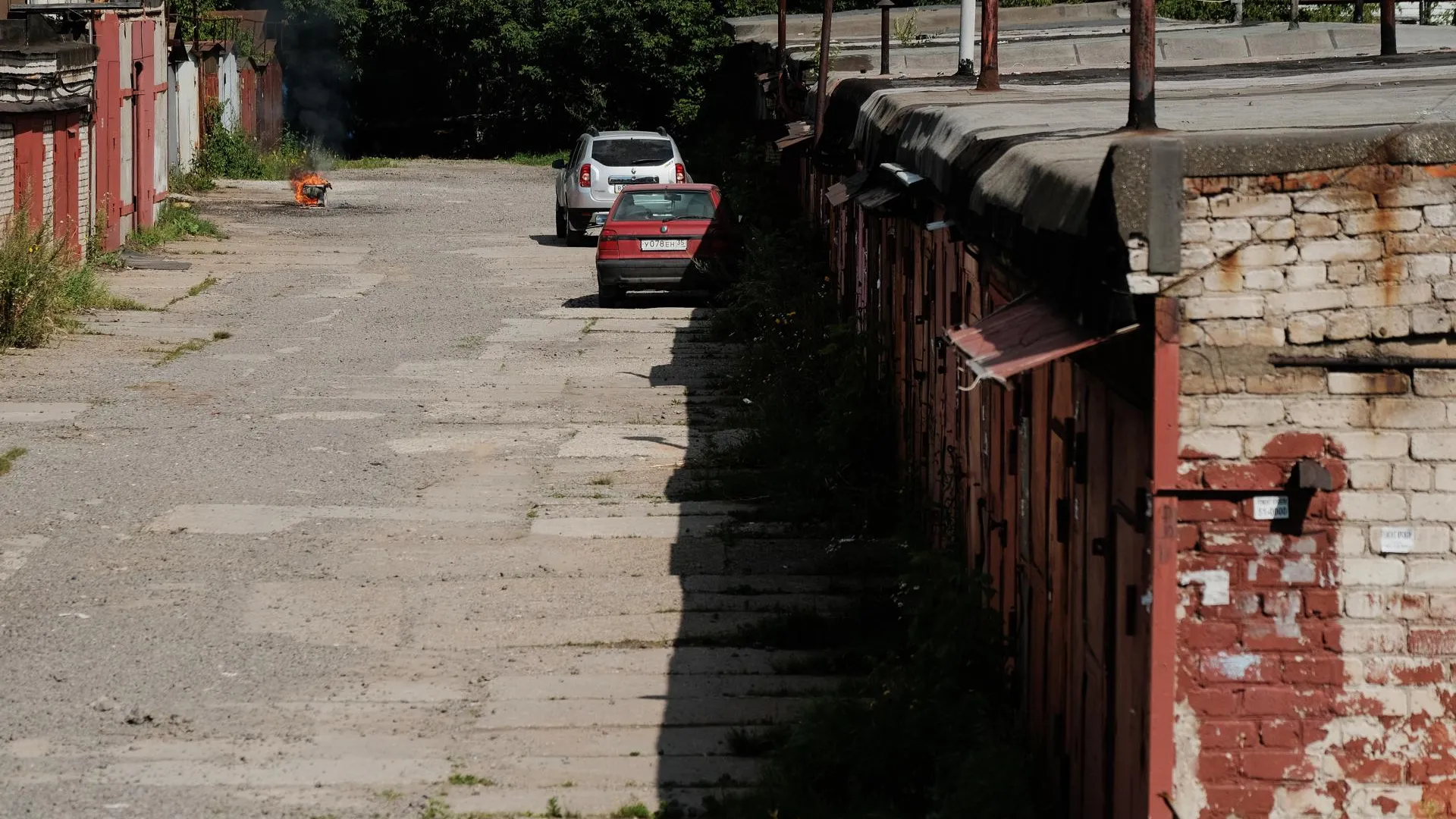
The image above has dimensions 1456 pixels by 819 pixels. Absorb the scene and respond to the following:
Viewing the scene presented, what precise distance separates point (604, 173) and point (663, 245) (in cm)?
675

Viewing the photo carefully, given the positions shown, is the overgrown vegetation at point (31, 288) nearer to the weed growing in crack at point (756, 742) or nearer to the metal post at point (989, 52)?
the metal post at point (989, 52)

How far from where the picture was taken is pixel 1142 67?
6191 mm

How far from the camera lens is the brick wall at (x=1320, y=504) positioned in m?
4.84

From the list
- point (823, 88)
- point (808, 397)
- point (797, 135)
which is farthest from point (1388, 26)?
point (797, 135)

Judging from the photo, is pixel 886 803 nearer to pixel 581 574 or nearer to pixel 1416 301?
pixel 1416 301

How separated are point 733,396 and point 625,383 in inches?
48.6

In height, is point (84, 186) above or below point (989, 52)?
below

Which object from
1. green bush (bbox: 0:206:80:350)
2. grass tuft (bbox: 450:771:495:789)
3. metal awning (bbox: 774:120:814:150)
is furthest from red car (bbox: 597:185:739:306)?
grass tuft (bbox: 450:771:495:789)

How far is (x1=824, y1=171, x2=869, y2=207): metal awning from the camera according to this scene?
1081cm

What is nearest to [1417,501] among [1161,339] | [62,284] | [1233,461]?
[1233,461]

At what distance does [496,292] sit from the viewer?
2288cm

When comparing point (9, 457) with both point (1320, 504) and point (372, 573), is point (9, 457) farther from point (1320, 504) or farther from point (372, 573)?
point (1320, 504)

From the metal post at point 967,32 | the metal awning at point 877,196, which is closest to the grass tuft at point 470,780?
the metal awning at point 877,196

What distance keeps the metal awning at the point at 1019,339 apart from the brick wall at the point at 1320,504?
1.17ft
